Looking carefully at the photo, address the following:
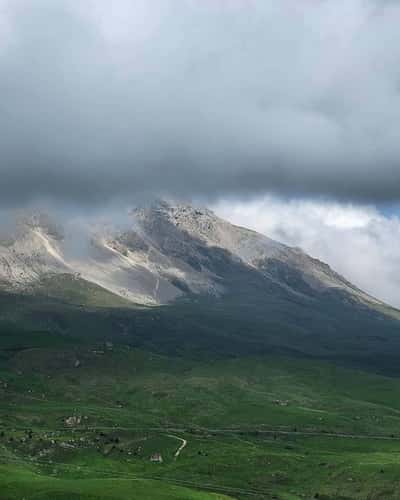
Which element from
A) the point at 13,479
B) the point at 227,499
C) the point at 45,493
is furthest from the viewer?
the point at 227,499

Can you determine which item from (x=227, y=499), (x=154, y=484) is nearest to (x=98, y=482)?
(x=154, y=484)

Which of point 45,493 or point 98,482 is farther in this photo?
point 98,482

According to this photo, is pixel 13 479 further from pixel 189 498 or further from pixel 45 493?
pixel 189 498

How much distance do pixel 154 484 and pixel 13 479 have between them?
35215 millimetres

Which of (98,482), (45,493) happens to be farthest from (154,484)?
(45,493)

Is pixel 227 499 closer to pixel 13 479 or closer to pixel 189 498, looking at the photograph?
pixel 189 498

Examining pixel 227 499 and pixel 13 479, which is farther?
pixel 227 499

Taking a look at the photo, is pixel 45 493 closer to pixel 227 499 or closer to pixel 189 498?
pixel 189 498

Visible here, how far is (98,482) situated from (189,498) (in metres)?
25.2

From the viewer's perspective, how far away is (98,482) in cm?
19188

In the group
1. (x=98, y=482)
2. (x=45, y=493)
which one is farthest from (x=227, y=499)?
(x=45, y=493)

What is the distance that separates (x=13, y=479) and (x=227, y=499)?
54.9 metres

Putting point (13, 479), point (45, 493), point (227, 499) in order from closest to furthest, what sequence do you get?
point (45, 493)
point (13, 479)
point (227, 499)

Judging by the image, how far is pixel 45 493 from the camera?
6767 inches
